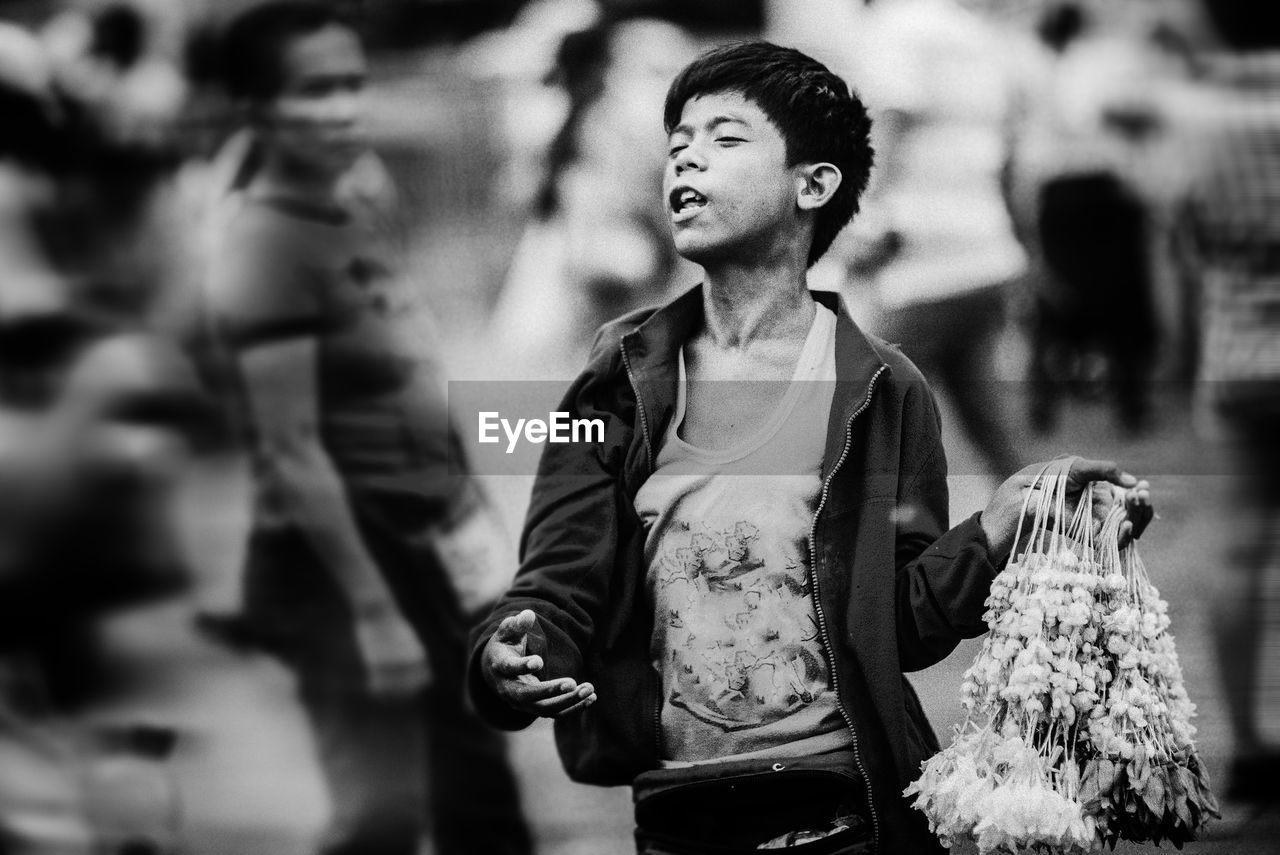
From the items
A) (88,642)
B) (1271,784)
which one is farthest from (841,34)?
(88,642)

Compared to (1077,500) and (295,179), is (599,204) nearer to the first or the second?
Result: (295,179)

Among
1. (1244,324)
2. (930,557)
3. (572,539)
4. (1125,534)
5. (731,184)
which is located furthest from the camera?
(1244,324)

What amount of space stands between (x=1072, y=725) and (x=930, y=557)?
0.44 m

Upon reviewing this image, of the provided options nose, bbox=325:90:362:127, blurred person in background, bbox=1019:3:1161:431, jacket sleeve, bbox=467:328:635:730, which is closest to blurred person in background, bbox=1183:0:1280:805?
blurred person in background, bbox=1019:3:1161:431

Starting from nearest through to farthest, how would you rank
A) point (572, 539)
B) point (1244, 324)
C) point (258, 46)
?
point (572, 539) < point (1244, 324) < point (258, 46)

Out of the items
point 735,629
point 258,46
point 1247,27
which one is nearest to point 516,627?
point 735,629

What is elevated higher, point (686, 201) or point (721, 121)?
point (721, 121)

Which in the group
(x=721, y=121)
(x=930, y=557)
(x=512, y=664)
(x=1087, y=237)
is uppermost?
(x=721, y=121)

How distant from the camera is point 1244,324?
369 centimetres

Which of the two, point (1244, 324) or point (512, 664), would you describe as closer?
point (512, 664)

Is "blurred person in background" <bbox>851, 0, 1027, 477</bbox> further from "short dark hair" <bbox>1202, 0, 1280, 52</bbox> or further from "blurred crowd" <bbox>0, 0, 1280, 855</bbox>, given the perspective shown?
"short dark hair" <bbox>1202, 0, 1280, 52</bbox>

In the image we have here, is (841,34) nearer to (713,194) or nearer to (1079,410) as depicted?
(713,194)

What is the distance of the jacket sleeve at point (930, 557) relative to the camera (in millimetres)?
3264

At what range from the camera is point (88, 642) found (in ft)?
12.2
